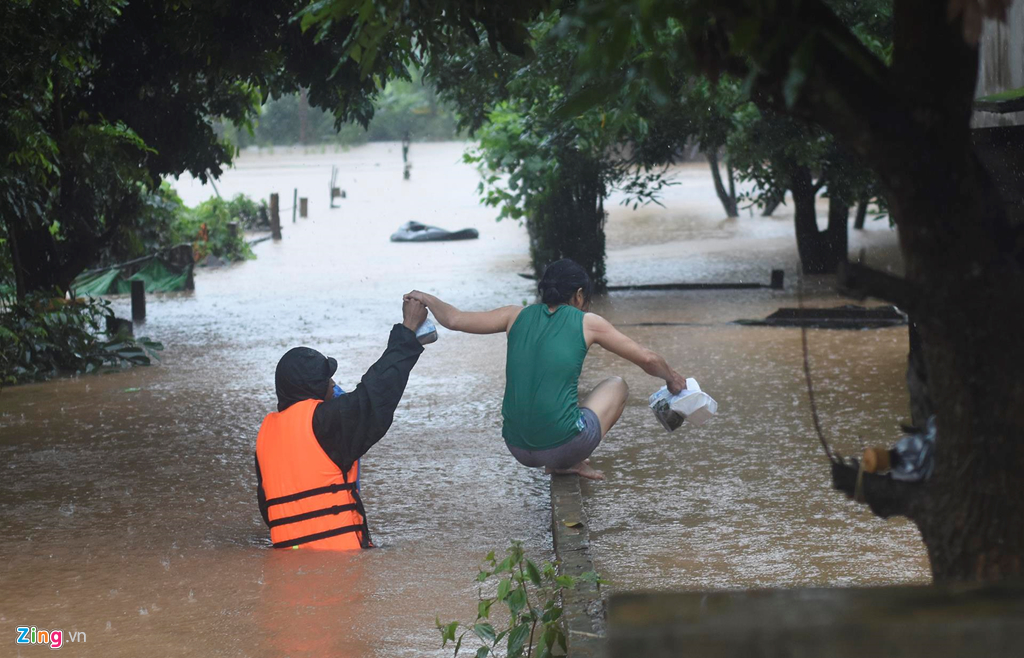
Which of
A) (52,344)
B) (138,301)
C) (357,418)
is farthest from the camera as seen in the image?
(138,301)

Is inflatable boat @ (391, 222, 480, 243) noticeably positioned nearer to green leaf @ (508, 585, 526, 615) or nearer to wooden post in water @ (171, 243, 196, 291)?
wooden post in water @ (171, 243, 196, 291)

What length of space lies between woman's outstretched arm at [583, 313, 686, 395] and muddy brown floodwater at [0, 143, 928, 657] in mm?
768

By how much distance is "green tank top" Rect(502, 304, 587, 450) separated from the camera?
6.34m

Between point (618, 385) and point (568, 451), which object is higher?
point (618, 385)

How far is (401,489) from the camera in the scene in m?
7.35

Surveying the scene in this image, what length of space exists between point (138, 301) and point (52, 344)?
4.17m

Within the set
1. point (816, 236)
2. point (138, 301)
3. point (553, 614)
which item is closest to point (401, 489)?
point (553, 614)

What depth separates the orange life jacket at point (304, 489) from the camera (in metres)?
5.47

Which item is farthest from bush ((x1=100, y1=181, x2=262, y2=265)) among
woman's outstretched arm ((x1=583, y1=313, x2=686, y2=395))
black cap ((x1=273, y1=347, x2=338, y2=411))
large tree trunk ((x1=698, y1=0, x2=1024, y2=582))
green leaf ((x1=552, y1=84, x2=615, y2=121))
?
large tree trunk ((x1=698, y1=0, x2=1024, y2=582))

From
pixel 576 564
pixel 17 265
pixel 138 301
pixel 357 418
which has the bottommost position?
pixel 576 564

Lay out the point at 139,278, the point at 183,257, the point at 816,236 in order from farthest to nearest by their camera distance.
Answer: the point at 183,257, the point at 816,236, the point at 139,278

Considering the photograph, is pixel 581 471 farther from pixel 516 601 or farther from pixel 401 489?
pixel 516 601

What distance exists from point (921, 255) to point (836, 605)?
86 cm

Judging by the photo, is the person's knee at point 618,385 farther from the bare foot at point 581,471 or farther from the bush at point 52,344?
the bush at point 52,344
